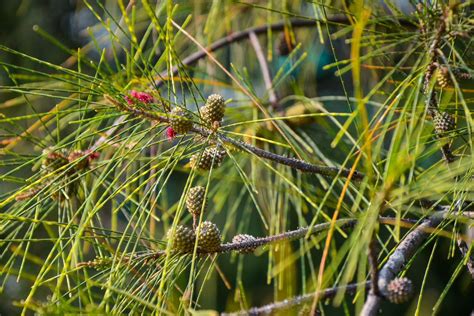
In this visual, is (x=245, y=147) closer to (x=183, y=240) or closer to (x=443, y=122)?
(x=183, y=240)

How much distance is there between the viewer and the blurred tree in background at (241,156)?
2.16 ft

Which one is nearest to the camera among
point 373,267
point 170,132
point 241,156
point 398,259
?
point 373,267

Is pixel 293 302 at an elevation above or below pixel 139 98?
below

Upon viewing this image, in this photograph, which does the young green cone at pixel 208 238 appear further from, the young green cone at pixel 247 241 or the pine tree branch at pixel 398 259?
the pine tree branch at pixel 398 259

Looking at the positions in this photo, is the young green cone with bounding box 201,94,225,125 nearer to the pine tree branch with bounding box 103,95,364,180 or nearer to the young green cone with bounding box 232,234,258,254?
the pine tree branch with bounding box 103,95,364,180

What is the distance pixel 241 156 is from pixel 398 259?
70 cm

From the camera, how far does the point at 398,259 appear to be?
2.20ft

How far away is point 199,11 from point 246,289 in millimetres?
1145

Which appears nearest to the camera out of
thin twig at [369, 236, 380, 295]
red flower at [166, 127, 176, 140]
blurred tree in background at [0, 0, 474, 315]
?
thin twig at [369, 236, 380, 295]

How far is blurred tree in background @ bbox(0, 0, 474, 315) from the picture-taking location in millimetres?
660

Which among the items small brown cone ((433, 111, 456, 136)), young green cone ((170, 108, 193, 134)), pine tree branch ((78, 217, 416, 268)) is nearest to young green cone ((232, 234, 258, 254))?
pine tree branch ((78, 217, 416, 268))

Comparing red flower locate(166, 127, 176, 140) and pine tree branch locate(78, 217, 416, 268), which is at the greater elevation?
red flower locate(166, 127, 176, 140)

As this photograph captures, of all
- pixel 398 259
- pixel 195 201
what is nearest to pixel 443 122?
pixel 398 259

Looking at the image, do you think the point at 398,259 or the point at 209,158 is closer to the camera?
the point at 398,259
